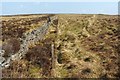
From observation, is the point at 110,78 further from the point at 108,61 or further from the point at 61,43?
the point at 61,43

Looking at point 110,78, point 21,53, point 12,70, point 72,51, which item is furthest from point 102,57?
point 12,70

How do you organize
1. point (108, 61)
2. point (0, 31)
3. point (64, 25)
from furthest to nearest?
point (64, 25)
point (0, 31)
point (108, 61)

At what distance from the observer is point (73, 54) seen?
109 ft

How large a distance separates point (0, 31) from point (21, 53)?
57.5 ft

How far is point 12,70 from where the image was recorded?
25.9 metres

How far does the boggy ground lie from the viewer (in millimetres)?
26955

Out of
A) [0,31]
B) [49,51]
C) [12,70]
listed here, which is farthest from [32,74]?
[0,31]

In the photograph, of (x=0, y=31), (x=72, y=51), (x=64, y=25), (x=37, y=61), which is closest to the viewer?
(x=37, y=61)

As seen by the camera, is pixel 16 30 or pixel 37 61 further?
pixel 16 30

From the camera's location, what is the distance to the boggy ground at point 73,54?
2695 centimetres

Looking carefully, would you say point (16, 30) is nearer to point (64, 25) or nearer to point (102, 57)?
point (64, 25)

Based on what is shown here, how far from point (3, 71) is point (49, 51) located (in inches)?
323

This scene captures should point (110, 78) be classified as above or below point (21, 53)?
below

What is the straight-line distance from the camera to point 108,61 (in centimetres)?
3083
